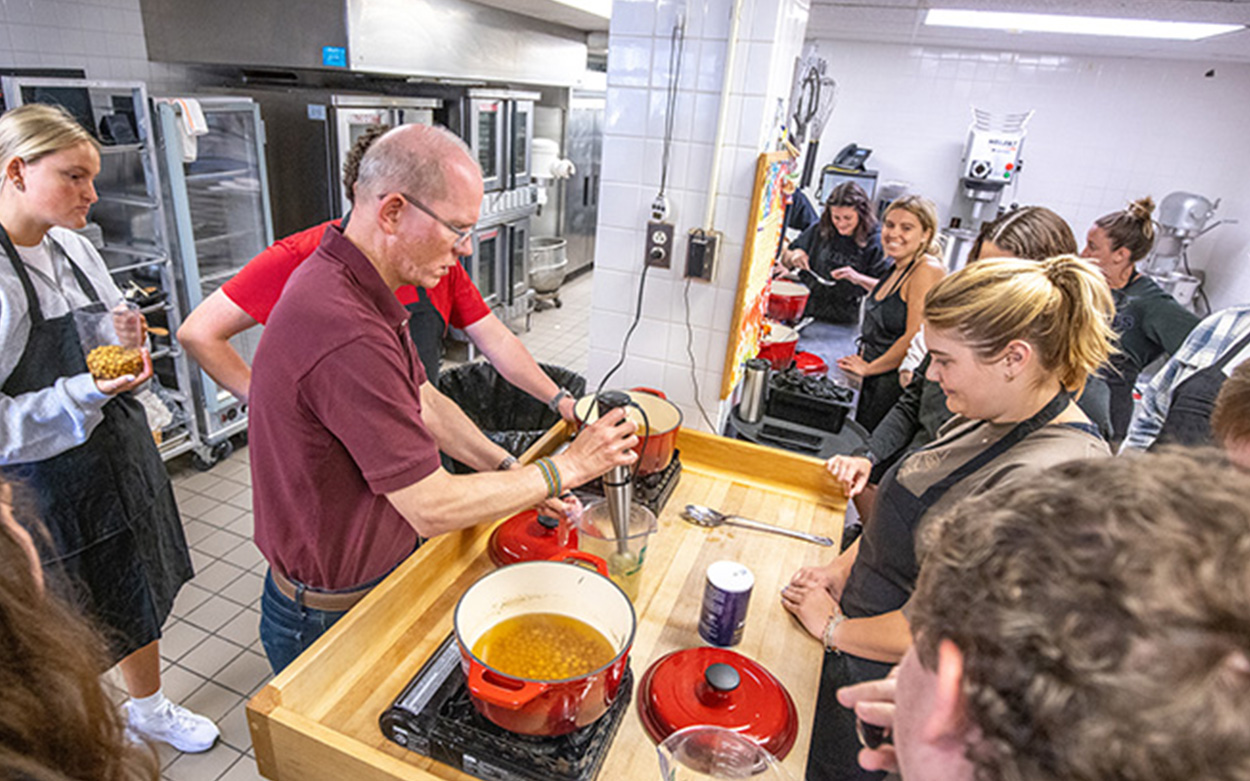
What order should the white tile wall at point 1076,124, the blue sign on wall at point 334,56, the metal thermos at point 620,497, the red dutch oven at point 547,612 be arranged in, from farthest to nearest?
the white tile wall at point 1076,124, the blue sign on wall at point 334,56, the metal thermos at point 620,497, the red dutch oven at point 547,612

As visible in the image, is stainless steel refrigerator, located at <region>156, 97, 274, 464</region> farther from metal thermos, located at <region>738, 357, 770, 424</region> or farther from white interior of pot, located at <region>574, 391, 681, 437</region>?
metal thermos, located at <region>738, 357, 770, 424</region>


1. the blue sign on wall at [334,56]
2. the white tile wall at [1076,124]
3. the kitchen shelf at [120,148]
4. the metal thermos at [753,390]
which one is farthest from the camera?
the white tile wall at [1076,124]

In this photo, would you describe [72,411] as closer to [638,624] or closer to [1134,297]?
[638,624]

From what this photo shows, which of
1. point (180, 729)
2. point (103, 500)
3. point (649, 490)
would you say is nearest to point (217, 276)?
point (103, 500)

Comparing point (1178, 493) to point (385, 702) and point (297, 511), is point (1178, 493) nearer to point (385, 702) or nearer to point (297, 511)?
point (385, 702)

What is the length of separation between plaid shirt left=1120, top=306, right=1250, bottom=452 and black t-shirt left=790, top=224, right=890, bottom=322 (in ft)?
6.80

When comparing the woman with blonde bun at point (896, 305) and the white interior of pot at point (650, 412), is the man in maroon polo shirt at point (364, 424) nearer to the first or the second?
the white interior of pot at point (650, 412)

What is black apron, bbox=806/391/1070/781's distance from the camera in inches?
50.8

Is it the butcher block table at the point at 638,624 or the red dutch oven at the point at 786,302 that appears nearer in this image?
the butcher block table at the point at 638,624

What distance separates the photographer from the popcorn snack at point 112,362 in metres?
1.68

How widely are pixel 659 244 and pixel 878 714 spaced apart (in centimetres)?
166

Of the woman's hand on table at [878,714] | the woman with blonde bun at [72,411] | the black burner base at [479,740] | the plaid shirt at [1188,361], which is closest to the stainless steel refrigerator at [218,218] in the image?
the woman with blonde bun at [72,411]

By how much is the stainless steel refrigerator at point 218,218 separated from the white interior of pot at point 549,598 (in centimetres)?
277

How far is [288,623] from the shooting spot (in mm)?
1460
